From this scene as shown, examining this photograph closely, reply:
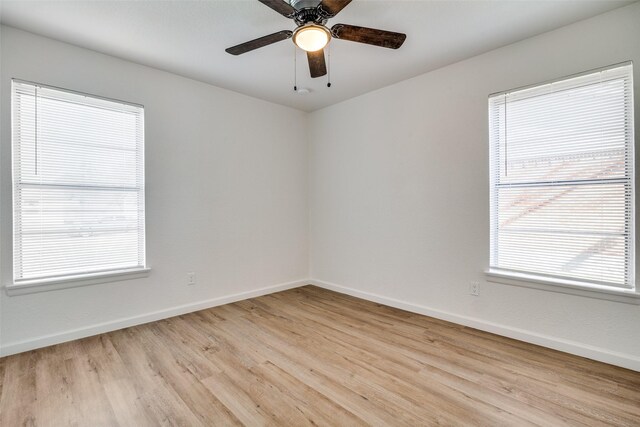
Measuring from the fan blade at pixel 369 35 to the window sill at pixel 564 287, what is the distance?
2203mm

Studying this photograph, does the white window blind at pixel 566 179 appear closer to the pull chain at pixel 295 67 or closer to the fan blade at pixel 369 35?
the fan blade at pixel 369 35

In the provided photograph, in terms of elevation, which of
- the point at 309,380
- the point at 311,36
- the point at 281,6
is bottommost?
the point at 309,380

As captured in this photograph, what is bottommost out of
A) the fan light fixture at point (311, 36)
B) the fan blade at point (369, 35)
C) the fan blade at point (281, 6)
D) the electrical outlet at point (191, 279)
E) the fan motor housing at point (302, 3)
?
the electrical outlet at point (191, 279)

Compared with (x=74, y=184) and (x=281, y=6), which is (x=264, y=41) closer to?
(x=281, y=6)

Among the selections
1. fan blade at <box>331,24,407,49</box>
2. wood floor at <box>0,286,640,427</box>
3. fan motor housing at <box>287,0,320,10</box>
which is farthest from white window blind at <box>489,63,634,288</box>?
fan motor housing at <box>287,0,320,10</box>

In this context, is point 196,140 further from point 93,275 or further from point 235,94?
point 93,275

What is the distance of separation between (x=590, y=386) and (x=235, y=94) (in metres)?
4.34

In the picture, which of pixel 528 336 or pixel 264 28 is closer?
pixel 264 28

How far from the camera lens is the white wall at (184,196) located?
8.13 feet

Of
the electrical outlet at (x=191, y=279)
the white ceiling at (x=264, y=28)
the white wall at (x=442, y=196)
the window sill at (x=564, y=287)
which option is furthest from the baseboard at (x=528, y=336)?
the white ceiling at (x=264, y=28)

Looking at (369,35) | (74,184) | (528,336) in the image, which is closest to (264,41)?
(369,35)

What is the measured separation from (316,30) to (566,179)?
2.31 m

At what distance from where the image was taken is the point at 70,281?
2.63 metres

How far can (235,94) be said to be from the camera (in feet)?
12.4
